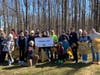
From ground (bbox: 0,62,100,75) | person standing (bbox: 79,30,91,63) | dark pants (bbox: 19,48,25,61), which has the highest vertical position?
person standing (bbox: 79,30,91,63)

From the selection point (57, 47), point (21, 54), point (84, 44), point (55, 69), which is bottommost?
point (55, 69)

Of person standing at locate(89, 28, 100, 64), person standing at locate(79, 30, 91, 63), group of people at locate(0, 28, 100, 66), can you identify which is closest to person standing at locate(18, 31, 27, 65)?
group of people at locate(0, 28, 100, 66)

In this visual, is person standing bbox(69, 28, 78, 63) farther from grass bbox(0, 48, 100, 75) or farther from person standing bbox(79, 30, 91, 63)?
grass bbox(0, 48, 100, 75)

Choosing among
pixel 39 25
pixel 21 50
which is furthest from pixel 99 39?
pixel 39 25

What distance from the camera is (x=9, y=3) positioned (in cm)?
4044

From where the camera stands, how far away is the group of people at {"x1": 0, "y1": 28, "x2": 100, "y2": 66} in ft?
61.1

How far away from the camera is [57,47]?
19188 mm

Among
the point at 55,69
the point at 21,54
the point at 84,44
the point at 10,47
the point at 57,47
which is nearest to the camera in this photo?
the point at 55,69

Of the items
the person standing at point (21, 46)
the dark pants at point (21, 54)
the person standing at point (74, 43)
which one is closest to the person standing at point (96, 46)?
the person standing at point (74, 43)

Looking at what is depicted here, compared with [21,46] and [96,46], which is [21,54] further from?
[96,46]

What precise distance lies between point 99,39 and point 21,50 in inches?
176

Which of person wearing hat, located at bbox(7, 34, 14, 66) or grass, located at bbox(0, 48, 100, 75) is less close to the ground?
person wearing hat, located at bbox(7, 34, 14, 66)

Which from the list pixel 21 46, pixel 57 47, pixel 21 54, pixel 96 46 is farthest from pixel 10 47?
pixel 96 46

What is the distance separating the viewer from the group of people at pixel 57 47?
18.6 meters
